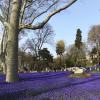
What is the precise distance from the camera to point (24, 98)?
6316mm

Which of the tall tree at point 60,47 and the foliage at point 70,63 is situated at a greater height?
the tall tree at point 60,47

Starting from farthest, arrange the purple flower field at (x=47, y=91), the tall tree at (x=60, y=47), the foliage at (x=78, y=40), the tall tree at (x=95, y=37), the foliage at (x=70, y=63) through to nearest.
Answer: the foliage at (x=78, y=40) < the tall tree at (x=60, y=47) < the foliage at (x=70, y=63) < the tall tree at (x=95, y=37) < the purple flower field at (x=47, y=91)

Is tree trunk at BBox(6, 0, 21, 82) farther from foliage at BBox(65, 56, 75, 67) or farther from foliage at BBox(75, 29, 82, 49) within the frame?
foliage at BBox(75, 29, 82, 49)

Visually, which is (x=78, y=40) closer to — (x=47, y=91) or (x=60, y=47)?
(x=60, y=47)

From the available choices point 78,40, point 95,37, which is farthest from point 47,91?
point 78,40

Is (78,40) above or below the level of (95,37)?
above

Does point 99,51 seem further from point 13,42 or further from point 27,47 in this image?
point 13,42

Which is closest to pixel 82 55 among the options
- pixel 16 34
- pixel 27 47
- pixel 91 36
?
pixel 91 36

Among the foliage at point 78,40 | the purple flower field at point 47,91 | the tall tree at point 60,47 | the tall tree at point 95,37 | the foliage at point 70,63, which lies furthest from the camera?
the foliage at point 78,40

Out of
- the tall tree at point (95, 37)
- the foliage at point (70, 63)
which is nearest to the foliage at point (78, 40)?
the foliage at point (70, 63)

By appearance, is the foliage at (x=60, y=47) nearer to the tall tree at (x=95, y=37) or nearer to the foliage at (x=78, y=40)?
the foliage at (x=78, y=40)

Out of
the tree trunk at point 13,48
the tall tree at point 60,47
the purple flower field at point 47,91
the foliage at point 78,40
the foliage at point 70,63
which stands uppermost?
the foliage at point 78,40

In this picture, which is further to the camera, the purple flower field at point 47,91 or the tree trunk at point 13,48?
the tree trunk at point 13,48

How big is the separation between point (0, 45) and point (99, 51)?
8028 cm
